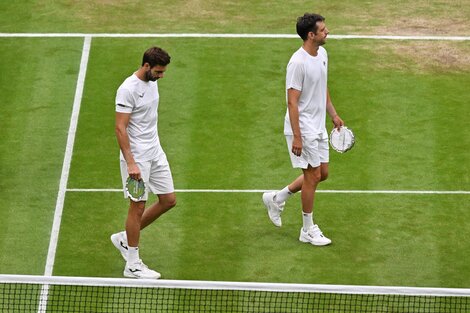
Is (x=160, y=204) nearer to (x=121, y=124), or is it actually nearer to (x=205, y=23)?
(x=121, y=124)

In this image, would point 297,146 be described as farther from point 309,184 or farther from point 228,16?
point 228,16

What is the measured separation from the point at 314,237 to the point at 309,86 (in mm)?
1738

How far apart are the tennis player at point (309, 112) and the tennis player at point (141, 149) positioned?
1.48 meters

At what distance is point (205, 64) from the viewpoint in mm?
21203

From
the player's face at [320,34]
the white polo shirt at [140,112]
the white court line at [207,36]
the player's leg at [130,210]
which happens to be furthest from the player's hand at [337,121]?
the white court line at [207,36]

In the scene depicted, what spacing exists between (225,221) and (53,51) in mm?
5806

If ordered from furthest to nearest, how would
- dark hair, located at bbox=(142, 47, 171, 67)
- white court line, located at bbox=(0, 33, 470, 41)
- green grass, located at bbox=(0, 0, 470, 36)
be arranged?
green grass, located at bbox=(0, 0, 470, 36) < white court line, located at bbox=(0, 33, 470, 41) < dark hair, located at bbox=(142, 47, 171, 67)

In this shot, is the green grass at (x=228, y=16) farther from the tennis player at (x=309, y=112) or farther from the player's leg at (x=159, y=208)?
the player's leg at (x=159, y=208)

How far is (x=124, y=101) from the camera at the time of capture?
14.8 metres

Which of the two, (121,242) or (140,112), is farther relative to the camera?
(121,242)

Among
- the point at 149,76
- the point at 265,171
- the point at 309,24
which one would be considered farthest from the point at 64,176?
the point at 309,24

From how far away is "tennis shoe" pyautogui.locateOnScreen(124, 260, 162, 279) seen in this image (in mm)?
15336

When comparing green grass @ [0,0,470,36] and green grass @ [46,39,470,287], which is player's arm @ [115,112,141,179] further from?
green grass @ [0,0,470,36]

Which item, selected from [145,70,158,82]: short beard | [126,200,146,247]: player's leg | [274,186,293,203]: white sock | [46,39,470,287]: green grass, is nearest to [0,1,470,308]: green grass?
[46,39,470,287]: green grass
